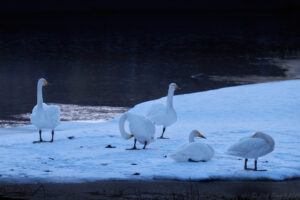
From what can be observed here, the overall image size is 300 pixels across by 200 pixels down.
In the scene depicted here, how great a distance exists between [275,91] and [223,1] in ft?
413

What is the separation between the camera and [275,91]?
15297mm

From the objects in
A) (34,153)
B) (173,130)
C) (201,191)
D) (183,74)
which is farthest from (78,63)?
(201,191)

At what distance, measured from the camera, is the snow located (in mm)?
8312

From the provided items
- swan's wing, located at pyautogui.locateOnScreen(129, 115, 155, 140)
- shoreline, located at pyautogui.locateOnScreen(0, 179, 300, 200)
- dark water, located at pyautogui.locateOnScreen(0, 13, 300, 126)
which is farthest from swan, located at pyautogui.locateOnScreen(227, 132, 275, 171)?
dark water, located at pyautogui.locateOnScreen(0, 13, 300, 126)

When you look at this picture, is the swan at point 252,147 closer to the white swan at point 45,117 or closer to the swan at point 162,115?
the swan at point 162,115

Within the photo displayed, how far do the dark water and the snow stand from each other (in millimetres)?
3646

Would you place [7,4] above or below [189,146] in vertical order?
above

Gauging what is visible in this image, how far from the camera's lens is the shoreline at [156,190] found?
24.0ft

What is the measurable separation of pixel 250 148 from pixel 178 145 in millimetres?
2513

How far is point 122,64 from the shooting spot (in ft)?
93.6

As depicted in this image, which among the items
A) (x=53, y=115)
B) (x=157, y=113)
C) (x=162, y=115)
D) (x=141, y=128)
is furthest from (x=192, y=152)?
(x=53, y=115)

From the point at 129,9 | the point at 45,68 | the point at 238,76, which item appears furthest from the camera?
the point at 129,9

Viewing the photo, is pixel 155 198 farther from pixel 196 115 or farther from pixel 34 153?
pixel 196 115

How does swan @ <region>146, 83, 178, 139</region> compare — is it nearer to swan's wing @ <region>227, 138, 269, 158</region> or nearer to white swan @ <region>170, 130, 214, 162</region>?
white swan @ <region>170, 130, 214, 162</region>
